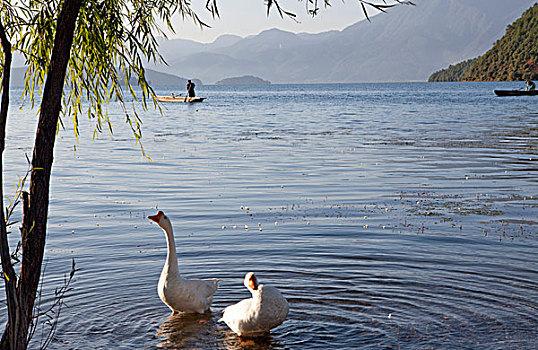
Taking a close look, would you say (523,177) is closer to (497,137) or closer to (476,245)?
(476,245)

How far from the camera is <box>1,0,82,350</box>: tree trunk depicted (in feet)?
20.8

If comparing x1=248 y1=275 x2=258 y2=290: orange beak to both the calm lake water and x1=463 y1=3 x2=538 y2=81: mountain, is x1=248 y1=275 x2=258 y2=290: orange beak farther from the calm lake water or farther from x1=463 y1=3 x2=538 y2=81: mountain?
x1=463 y1=3 x2=538 y2=81: mountain

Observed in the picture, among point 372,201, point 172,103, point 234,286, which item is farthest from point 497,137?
point 172,103

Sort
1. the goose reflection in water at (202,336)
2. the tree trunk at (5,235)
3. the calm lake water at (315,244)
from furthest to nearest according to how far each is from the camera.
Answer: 1. the calm lake water at (315,244)
2. the goose reflection in water at (202,336)
3. the tree trunk at (5,235)

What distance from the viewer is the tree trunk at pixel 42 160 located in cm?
635

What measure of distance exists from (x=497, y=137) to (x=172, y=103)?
6321cm

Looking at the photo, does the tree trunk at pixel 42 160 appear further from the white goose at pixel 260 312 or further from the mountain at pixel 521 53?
the mountain at pixel 521 53

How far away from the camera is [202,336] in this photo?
9.59 m

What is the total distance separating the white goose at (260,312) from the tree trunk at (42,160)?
3244 millimetres

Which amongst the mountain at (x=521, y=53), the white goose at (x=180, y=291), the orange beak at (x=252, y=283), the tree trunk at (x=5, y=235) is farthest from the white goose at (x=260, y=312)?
the mountain at (x=521, y=53)

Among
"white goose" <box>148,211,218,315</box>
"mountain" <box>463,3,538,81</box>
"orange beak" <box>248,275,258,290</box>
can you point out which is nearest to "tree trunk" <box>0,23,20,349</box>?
"orange beak" <box>248,275,258,290</box>

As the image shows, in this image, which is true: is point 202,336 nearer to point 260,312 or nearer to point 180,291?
point 180,291

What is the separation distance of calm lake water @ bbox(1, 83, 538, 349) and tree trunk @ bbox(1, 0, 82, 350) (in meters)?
2.84

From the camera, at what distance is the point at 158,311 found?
10.6m
